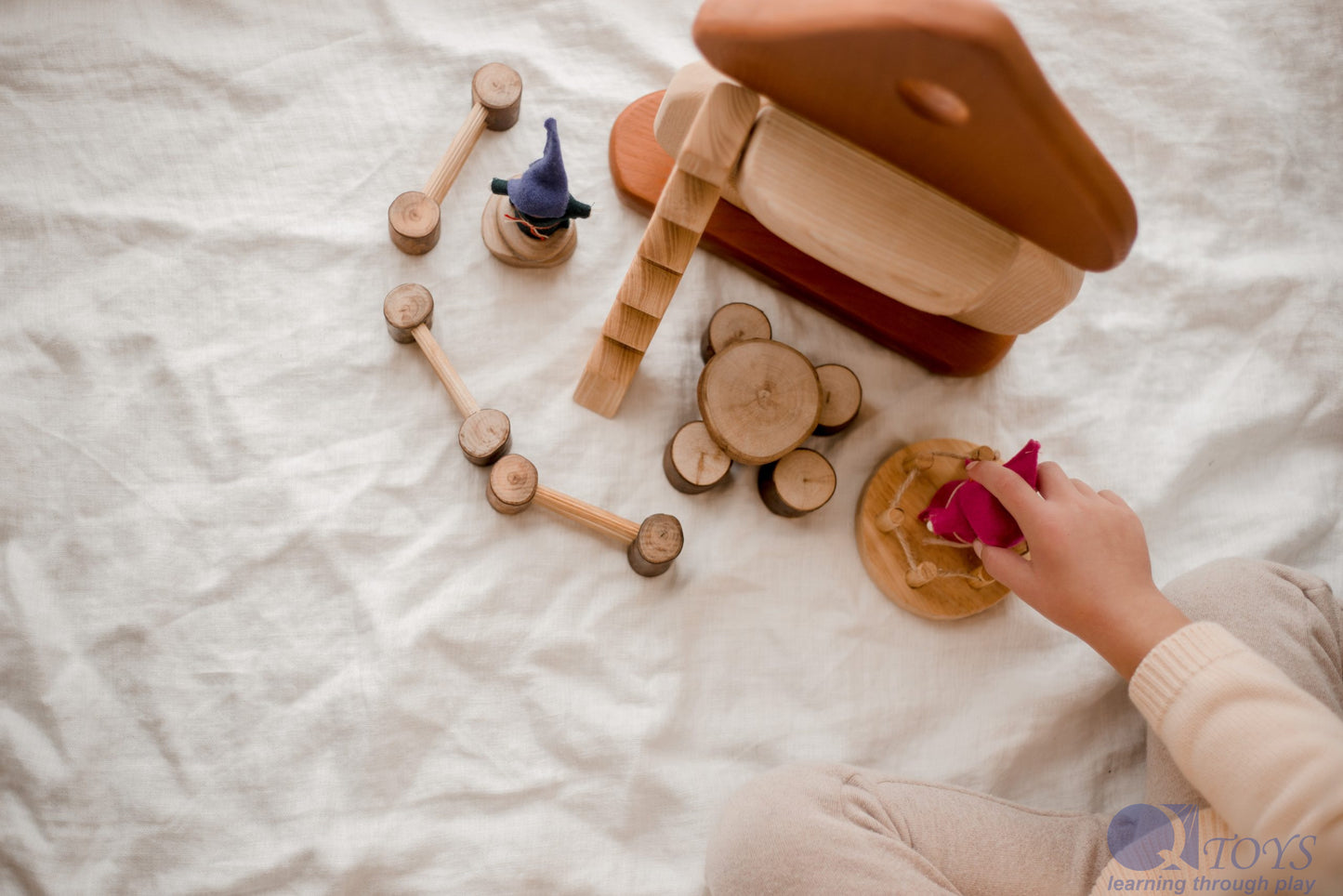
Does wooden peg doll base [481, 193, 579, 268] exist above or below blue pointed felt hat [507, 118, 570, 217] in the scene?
below

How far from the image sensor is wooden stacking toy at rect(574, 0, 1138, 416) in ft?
1.36

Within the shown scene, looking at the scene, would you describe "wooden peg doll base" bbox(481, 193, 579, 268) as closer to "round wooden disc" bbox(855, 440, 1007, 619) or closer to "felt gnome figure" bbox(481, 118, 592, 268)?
"felt gnome figure" bbox(481, 118, 592, 268)

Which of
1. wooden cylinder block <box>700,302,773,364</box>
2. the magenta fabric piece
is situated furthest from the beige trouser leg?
wooden cylinder block <box>700,302,773,364</box>

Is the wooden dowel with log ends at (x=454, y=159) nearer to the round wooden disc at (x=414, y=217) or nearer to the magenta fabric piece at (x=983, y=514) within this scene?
the round wooden disc at (x=414, y=217)

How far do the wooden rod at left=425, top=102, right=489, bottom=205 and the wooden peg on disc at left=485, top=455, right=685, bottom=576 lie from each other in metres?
0.24

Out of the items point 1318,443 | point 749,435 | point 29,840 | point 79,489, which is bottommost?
point 29,840

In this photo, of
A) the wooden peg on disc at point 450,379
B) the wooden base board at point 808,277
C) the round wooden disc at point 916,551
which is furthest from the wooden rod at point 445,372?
the round wooden disc at point 916,551

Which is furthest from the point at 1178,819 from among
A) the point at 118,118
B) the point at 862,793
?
the point at 118,118

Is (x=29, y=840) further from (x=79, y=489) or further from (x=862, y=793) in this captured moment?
(x=862, y=793)

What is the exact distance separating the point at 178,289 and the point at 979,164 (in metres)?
0.64

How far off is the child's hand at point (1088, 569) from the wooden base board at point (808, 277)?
5.8 inches

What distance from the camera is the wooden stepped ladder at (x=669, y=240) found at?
52 centimetres

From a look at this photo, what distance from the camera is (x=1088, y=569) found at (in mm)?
606

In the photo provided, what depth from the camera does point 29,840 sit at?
644mm
